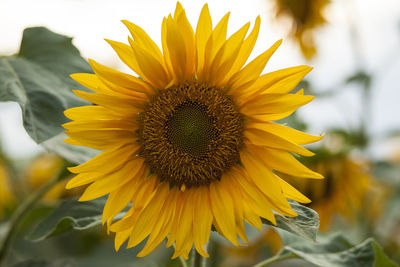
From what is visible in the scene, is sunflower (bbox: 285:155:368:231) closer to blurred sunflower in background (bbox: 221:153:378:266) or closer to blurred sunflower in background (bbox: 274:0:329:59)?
blurred sunflower in background (bbox: 221:153:378:266)

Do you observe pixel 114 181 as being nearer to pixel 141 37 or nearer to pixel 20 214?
pixel 141 37

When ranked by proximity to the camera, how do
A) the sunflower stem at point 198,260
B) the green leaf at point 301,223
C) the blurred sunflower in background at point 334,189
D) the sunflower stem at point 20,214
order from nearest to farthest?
1. the green leaf at point 301,223
2. the sunflower stem at point 198,260
3. the sunflower stem at point 20,214
4. the blurred sunflower in background at point 334,189

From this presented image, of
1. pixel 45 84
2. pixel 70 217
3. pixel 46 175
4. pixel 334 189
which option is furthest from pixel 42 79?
pixel 334 189

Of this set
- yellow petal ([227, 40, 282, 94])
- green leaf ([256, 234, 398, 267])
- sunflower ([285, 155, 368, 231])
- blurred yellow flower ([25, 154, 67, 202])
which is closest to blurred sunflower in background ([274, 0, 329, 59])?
sunflower ([285, 155, 368, 231])

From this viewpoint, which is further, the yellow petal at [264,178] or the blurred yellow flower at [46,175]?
the blurred yellow flower at [46,175]

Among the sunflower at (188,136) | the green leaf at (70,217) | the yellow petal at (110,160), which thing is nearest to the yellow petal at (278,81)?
the sunflower at (188,136)

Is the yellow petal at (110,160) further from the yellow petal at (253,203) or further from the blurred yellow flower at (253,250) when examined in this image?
the blurred yellow flower at (253,250)
